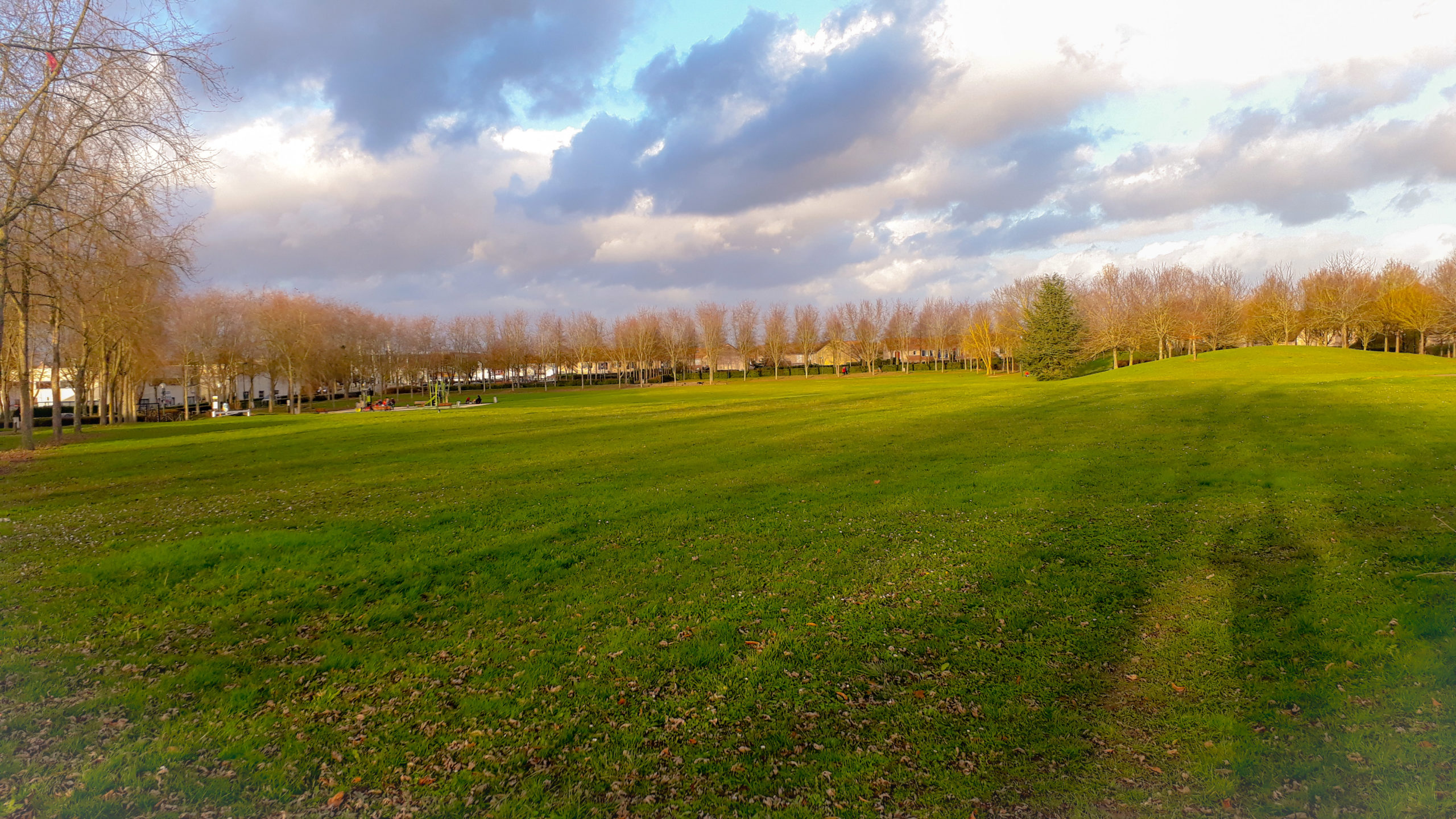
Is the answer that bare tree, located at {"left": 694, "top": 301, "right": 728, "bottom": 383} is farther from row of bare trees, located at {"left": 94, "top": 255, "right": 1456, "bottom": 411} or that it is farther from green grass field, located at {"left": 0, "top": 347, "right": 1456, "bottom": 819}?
green grass field, located at {"left": 0, "top": 347, "right": 1456, "bottom": 819}

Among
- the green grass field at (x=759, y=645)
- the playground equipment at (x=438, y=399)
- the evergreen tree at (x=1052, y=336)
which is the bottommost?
the green grass field at (x=759, y=645)

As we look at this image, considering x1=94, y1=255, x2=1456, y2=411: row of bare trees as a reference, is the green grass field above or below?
below

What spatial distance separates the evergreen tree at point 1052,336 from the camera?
7962 centimetres

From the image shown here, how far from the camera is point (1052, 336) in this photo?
79.7 m

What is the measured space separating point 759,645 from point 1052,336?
271ft

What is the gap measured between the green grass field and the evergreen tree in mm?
65248

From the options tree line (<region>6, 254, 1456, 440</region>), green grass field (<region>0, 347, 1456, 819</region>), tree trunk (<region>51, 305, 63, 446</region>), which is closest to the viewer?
green grass field (<region>0, 347, 1456, 819</region>)

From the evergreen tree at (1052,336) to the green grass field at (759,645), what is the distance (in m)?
65.2

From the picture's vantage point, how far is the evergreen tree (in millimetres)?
79625

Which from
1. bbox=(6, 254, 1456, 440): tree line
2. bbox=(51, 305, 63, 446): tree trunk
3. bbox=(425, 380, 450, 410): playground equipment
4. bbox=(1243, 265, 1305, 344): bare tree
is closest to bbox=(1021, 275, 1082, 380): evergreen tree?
bbox=(6, 254, 1456, 440): tree line

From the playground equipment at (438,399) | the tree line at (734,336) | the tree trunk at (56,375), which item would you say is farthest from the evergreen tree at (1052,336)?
the tree trunk at (56,375)

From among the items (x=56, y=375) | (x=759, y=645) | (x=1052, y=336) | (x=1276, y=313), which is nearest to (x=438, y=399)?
(x=56, y=375)

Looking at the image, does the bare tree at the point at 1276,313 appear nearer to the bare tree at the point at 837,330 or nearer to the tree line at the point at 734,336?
the tree line at the point at 734,336

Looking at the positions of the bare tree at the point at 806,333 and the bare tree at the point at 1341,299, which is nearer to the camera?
the bare tree at the point at 1341,299
